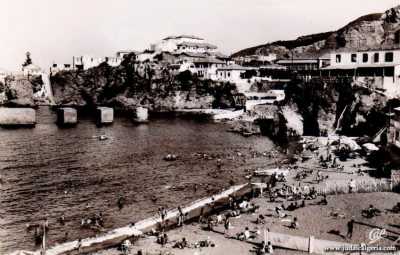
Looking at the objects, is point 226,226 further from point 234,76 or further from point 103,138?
point 234,76

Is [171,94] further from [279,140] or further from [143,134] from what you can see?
[279,140]

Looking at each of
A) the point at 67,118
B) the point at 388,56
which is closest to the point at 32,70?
the point at 67,118

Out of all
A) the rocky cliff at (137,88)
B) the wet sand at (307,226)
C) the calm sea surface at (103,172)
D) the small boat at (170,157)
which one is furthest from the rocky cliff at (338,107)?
the rocky cliff at (137,88)

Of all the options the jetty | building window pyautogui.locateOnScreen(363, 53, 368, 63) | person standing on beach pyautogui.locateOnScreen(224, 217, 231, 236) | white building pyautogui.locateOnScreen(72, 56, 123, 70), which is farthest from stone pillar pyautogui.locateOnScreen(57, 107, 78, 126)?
person standing on beach pyautogui.locateOnScreen(224, 217, 231, 236)

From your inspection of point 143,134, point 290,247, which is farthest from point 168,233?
point 143,134

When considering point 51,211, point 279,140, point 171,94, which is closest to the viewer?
point 51,211

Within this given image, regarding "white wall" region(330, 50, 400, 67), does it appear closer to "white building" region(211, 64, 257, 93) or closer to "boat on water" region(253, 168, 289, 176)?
"boat on water" region(253, 168, 289, 176)

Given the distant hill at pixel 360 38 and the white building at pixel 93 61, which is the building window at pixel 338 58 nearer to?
the distant hill at pixel 360 38
